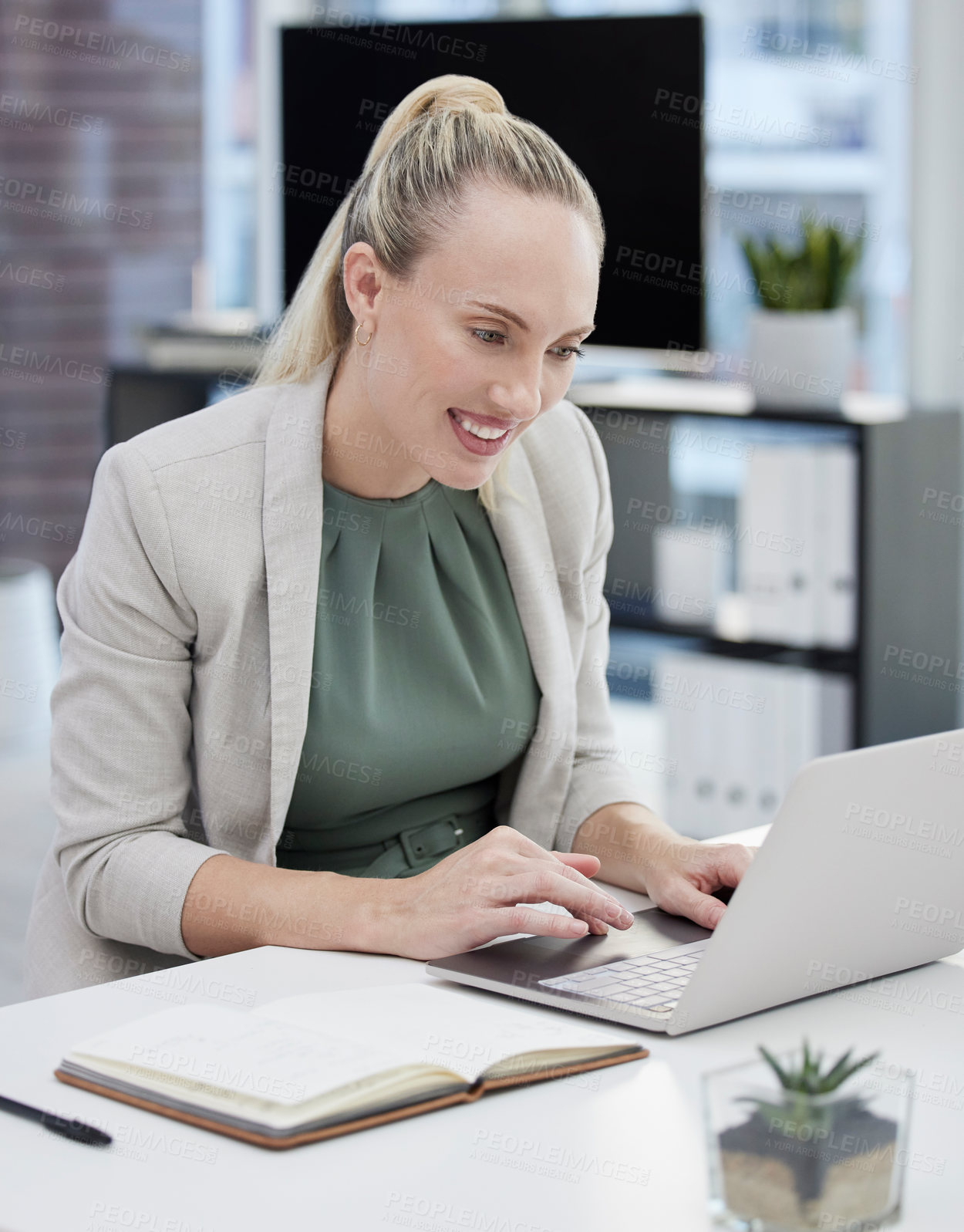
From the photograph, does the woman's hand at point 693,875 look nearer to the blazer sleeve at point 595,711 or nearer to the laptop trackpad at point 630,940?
the laptop trackpad at point 630,940

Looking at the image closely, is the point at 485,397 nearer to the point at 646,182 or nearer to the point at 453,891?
the point at 453,891

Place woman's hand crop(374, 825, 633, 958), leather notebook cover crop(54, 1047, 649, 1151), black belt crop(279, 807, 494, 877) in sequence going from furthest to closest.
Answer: black belt crop(279, 807, 494, 877)
woman's hand crop(374, 825, 633, 958)
leather notebook cover crop(54, 1047, 649, 1151)

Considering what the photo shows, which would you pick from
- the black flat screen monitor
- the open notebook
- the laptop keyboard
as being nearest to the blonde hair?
the laptop keyboard

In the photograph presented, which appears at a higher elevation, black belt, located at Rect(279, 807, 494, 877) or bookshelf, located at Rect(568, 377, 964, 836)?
bookshelf, located at Rect(568, 377, 964, 836)

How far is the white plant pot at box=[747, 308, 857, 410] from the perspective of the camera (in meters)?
2.97

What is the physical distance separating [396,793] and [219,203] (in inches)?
141

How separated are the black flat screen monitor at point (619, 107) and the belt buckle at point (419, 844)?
1.79 metres

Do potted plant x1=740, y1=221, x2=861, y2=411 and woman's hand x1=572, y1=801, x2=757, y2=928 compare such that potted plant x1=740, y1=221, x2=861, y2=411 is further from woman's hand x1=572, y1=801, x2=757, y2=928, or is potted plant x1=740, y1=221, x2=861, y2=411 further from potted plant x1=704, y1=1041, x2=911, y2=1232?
potted plant x1=704, y1=1041, x2=911, y2=1232

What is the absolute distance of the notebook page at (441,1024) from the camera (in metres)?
0.93

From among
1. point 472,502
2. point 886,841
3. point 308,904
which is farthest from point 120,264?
point 886,841

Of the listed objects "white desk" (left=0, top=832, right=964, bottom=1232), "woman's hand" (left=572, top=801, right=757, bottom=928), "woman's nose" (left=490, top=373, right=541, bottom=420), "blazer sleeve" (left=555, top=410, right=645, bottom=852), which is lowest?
"white desk" (left=0, top=832, right=964, bottom=1232)

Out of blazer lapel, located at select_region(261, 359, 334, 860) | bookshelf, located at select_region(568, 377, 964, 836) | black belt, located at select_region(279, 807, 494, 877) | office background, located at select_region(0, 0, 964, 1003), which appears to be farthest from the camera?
office background, located at select_region(0, 0, 964, 1003)

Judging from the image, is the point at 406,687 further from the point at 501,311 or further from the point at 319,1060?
the point at 319,1060

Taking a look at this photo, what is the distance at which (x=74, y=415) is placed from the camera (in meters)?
4.68
